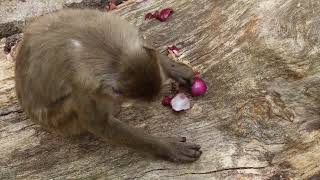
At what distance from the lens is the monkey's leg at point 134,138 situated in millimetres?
5359

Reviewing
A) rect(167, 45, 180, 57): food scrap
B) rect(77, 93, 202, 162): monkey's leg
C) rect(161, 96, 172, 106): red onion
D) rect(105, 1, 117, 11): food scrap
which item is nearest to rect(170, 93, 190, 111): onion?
rect(161, 96, 172, 106): red onion

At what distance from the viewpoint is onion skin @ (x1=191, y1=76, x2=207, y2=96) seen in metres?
5.65

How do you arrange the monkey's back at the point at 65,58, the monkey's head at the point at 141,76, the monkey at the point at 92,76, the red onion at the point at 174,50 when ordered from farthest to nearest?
the red onion at the point at 174,50, the monkey's back at the point at 65,58, the monkey at the point at 92,76, the monkey's head at the point at 141,76

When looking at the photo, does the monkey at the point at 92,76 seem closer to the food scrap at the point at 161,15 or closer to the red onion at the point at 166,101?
the red onion at the point at 166,101

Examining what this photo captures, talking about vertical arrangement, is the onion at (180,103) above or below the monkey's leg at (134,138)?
above

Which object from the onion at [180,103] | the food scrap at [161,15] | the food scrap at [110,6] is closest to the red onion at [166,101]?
the onion at [180,103]

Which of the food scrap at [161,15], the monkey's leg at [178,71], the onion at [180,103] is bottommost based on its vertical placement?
the onion at [180,103]

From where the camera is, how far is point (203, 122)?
556cm

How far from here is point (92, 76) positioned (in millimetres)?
4875

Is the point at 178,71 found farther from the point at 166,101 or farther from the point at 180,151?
the point at 180,151

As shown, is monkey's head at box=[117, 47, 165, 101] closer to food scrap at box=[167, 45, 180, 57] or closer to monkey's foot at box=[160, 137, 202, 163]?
monkey's foot at box=[160, 137, 202, 163]

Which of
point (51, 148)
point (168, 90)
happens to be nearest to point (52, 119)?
point (51, 148)

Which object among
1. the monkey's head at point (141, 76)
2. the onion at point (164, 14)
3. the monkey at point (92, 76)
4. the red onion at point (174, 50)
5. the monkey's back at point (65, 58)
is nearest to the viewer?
the monkey's head at point (141, 76)

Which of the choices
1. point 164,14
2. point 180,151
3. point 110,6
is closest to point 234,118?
point 180,151
